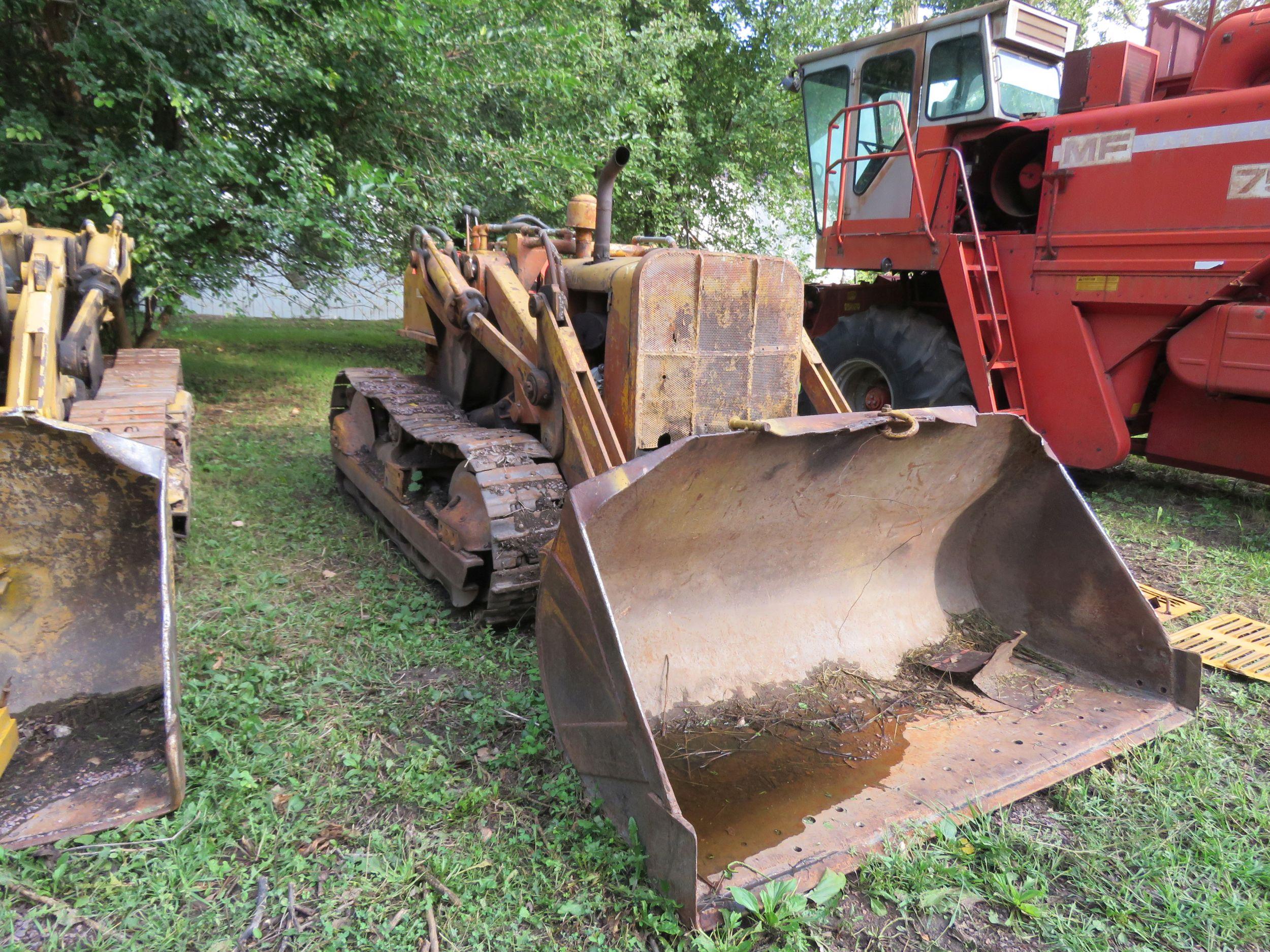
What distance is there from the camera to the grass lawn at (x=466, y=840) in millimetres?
2039

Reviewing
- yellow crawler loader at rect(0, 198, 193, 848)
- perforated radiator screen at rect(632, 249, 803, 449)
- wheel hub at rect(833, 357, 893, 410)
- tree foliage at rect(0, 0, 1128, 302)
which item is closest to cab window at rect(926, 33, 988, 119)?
wheel hub at rect(833, 357, 893, 410)

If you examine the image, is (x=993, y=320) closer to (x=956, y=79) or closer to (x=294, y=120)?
(x=956, y=79)

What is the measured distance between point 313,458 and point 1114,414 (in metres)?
5.22

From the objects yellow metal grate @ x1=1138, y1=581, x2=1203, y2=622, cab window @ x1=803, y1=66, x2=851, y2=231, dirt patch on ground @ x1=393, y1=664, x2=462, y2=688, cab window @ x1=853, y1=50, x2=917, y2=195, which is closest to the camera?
dirt patch on ground @ x1=393, y1=664, x2=462, y2=688

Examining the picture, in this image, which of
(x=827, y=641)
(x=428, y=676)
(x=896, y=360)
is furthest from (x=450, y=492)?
(x=896, y=360)

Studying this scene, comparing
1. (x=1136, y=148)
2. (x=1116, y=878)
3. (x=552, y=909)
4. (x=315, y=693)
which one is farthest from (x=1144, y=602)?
(x=1136, y=148)

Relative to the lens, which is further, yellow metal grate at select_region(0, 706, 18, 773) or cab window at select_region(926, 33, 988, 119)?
cab window at select_region(926, 33, 988, 119)

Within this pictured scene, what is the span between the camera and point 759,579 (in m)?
3.16

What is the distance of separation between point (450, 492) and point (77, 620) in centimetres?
147

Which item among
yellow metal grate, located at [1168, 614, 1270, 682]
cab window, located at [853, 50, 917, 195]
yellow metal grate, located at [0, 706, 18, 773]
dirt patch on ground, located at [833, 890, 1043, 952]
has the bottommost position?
dirt patch on ground, located at [833, 890, 1043, 952]

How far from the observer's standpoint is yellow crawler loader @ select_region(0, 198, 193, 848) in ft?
7.48

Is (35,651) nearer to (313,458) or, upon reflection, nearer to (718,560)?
(718,560)

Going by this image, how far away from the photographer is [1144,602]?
2938mm

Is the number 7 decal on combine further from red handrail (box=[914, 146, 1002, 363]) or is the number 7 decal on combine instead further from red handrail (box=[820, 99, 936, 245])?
red handrail (box=[820, 99, 936, 245])
